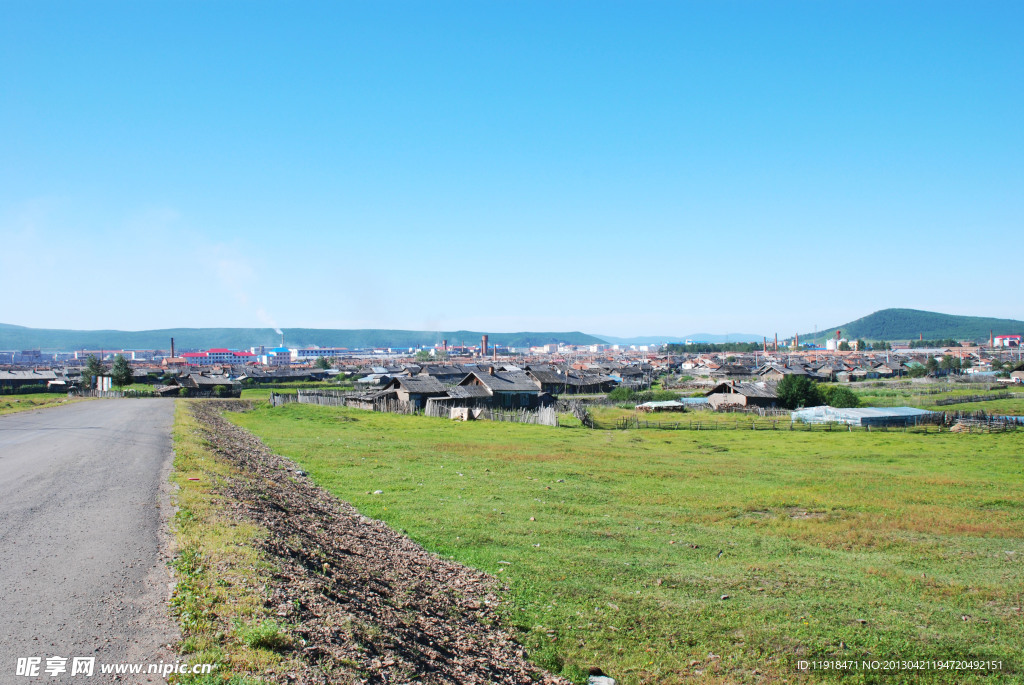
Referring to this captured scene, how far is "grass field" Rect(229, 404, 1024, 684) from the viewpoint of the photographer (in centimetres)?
925

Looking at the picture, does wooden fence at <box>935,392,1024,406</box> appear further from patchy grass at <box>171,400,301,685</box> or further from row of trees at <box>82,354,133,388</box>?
row of trees at <box>82,354,133,388</box>

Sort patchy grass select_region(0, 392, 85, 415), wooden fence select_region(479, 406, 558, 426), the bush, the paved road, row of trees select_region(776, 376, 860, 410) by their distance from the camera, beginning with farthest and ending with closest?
the bush, row of trees select_region(776, 376, 860, 410), patchy grass select_region(0, 392, 85, 415), wooden fence select_region(479, 406, 558, 426), the paved road

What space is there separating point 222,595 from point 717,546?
34.3 ft

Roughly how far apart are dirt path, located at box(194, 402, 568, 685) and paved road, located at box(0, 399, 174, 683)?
1.64m

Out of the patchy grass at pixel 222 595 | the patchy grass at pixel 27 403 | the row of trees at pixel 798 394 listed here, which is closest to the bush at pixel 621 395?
the row of trees at pixel 798 394

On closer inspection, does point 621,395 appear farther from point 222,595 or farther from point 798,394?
point 222,595

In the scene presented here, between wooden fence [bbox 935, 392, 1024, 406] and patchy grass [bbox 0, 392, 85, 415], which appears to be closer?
patchy grass [bbox 0, 392, 85, 415]

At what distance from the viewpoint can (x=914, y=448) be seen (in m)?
35.4

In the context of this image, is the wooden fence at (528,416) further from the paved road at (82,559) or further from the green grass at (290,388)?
the green grass at (290,388)

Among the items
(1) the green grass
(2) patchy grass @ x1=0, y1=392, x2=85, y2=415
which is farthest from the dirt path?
(1) the green grass

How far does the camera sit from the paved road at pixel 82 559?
6992 mm

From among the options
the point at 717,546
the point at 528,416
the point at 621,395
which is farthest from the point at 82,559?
the point at 621,395

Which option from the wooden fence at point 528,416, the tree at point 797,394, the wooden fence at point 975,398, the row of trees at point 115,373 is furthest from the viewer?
the row of trees at point 115,373

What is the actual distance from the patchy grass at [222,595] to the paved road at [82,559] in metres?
0.26
